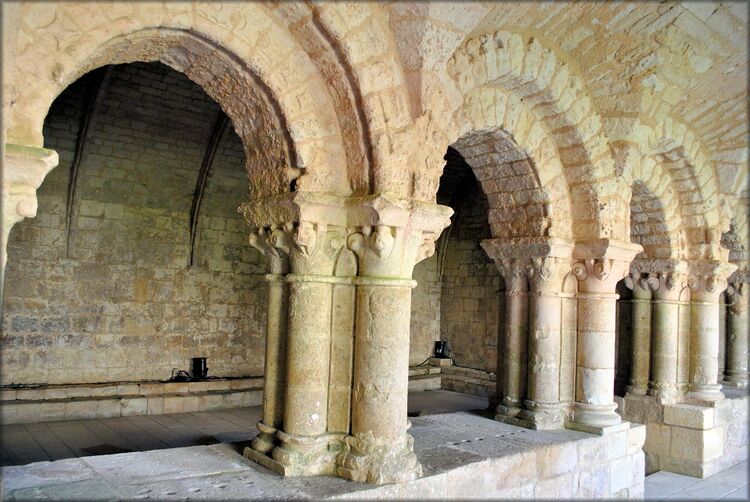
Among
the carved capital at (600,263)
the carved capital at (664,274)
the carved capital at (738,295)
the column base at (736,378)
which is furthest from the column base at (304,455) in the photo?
the carved capital at (738,295)

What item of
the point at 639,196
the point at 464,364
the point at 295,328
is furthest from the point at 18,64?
the point at 464,364

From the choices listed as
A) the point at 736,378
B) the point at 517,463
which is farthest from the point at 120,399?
the point at 736,378

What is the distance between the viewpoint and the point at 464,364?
10492 millimetres

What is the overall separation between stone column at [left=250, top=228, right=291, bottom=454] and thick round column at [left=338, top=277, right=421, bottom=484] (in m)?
0.46

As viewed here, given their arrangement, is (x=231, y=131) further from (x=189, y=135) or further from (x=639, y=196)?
(x=639, y=196)

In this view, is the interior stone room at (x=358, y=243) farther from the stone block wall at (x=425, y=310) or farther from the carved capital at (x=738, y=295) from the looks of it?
the stone block wall at (x=425, y=310)

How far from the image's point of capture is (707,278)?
7016mm

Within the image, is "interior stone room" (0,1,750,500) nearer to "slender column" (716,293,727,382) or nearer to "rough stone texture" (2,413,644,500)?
"rough stone texture" (2,413,644,500)

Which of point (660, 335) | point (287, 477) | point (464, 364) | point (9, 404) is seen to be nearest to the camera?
point (287, 477)

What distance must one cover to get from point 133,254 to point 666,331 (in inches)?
244

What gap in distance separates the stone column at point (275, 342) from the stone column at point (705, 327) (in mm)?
5286

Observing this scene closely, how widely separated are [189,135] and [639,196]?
518cm

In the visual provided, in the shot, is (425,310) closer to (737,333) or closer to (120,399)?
(737,333)

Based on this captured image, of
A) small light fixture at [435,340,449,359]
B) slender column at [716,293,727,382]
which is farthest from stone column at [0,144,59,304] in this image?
slender column at [716,293,727,382]
